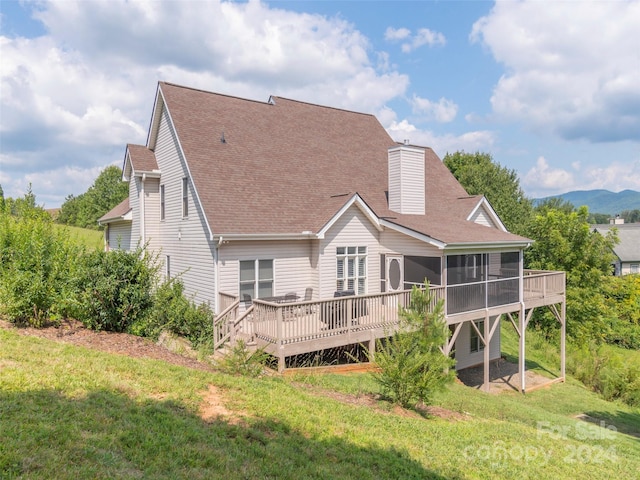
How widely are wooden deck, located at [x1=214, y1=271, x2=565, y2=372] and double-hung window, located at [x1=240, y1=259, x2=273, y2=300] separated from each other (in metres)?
1.09

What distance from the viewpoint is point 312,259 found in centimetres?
1608

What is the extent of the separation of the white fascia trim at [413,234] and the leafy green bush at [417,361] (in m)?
5.19

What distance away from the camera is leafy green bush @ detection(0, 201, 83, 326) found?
10.3 m

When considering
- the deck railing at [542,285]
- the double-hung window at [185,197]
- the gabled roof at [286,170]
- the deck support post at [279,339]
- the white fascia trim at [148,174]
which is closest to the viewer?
the deck support post at [279,339]

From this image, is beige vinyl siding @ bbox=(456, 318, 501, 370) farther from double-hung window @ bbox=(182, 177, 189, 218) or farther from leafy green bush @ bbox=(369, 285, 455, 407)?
double-hung window @ bbox=(182, 177, 189, 218)

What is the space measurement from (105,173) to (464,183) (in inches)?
2421

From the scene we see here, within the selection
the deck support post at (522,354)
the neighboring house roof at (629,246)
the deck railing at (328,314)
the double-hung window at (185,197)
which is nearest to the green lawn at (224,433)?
the deck railing at (328,314)

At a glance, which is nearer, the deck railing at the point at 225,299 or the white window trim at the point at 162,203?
the deck railing at the point at 225,299

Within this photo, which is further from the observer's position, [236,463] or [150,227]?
[150,227]

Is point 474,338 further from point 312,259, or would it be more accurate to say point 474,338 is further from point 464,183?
point 464,183

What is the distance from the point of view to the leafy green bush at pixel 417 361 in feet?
29.8

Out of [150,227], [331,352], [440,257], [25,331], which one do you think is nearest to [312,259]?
[331,352]

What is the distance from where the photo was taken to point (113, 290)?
39.2 ft

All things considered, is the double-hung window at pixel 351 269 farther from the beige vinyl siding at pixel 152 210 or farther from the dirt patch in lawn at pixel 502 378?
the beige vinyl siding at pixel 152 210
